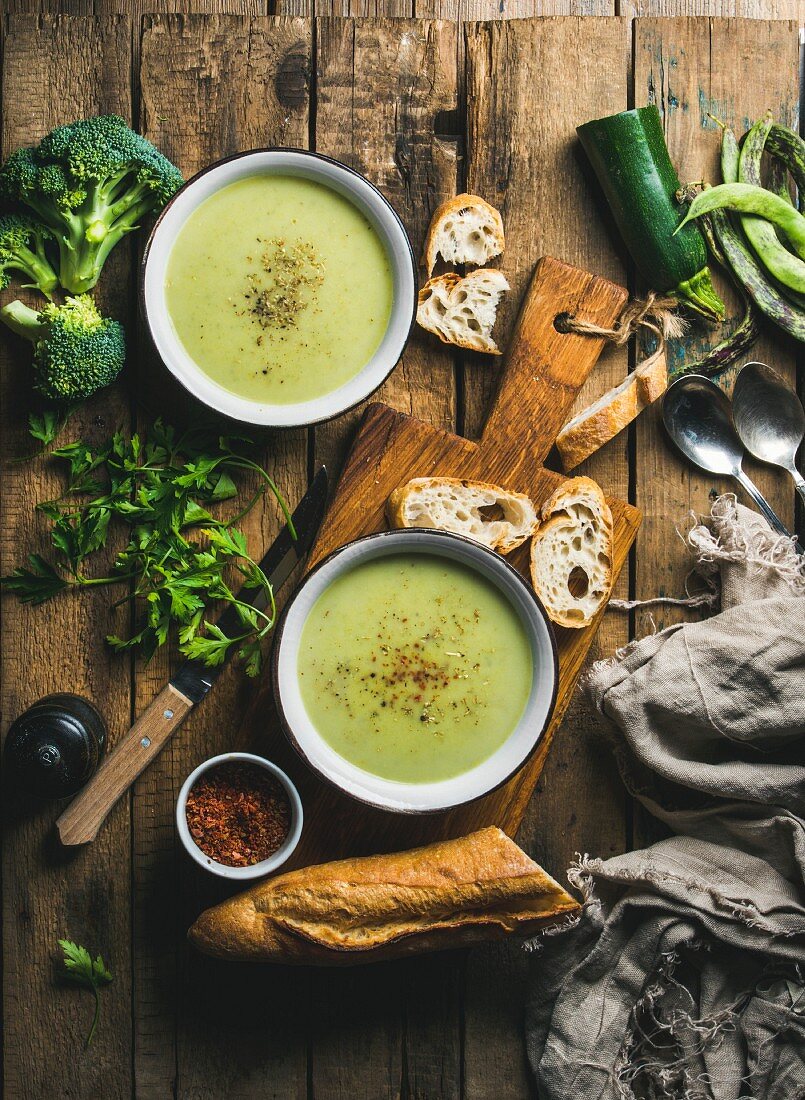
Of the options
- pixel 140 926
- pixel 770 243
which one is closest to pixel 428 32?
pixel 770 243

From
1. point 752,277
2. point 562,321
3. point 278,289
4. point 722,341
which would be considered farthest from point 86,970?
point 752,277

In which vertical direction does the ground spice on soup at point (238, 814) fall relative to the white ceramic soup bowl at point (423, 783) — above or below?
below

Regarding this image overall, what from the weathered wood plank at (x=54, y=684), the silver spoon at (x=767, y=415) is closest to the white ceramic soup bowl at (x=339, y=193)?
the weathered wood plank at (x=54, y=684)

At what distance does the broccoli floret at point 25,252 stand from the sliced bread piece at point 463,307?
36.2 inches

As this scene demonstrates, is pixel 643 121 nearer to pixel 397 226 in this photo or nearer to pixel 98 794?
pixel 397 226

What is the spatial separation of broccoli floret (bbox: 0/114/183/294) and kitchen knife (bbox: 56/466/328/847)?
766 millimetres

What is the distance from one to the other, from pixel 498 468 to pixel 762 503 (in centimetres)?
70

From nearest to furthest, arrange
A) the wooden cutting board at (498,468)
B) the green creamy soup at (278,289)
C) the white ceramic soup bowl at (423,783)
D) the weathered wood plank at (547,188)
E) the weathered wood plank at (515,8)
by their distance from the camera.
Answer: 1. the white ceramic soup bowl at (423,783)
2. the green creamy soup at (278,289)
3. the wooden cutting board at (498,468)
4. the weathered wood plank at (547,188)
5. the weathered wood plank at (515,8)

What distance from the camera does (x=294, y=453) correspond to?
2.35m

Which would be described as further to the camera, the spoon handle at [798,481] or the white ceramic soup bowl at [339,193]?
the spoon handle at [798,481]

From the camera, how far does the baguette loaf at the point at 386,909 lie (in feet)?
6.79

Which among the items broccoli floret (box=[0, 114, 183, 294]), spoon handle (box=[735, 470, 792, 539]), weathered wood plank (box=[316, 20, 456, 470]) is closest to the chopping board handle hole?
weathered wood plank (box=[316, 20, 456, 470])

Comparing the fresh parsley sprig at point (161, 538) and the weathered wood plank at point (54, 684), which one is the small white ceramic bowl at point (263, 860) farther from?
the weathered wood plank at point (54, 684)

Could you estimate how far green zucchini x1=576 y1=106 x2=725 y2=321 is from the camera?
90.1 inches
